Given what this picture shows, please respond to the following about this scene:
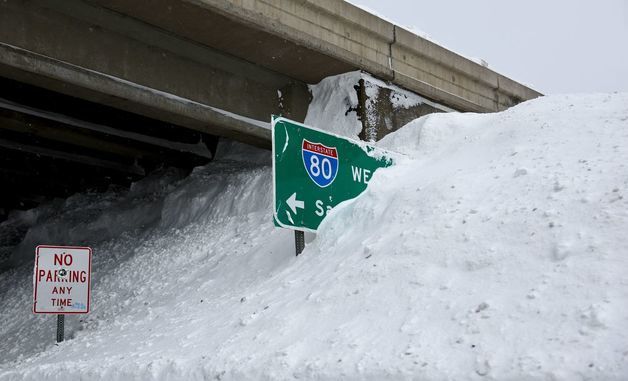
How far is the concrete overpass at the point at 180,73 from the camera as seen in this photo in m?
9.54

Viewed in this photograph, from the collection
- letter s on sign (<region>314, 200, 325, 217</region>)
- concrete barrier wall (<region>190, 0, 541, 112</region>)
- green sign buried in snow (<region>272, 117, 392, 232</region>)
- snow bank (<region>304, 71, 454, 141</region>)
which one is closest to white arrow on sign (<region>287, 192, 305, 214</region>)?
green sign buried in snow (<region>272, 117, 392, 232</region>)

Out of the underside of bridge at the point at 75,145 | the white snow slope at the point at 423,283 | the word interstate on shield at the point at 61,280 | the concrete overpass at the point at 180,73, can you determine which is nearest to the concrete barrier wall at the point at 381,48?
the concrete overpass at the point at 180,73

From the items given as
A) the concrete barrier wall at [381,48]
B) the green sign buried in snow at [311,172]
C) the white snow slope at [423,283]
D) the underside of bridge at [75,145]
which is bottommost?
the white snow slope at [423,283]

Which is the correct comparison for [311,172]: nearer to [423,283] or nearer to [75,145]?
[423,283]

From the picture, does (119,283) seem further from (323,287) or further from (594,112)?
(594,112)

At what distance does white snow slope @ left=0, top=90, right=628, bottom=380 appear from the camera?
4199 millimetres

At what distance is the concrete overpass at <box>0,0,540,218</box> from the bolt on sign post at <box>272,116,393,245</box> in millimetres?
3023

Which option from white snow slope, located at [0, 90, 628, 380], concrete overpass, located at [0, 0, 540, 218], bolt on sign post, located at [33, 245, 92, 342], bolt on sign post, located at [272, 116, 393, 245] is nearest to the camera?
white snow slope, located at [0, 90, 628, 380]

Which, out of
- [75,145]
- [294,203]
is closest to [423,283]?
[294,203]

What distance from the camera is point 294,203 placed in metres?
7.56

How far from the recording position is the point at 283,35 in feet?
34.7

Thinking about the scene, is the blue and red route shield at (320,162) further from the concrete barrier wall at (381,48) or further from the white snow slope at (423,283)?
the concrete barrier wall at (381,48)

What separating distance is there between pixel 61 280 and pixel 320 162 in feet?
12.3

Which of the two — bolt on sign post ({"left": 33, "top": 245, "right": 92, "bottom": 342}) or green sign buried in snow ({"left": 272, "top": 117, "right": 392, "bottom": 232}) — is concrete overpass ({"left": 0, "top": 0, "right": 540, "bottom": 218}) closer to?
bolt on sign post ({"left": 33, "top": 245, "right": 92, "bottom": 342})
